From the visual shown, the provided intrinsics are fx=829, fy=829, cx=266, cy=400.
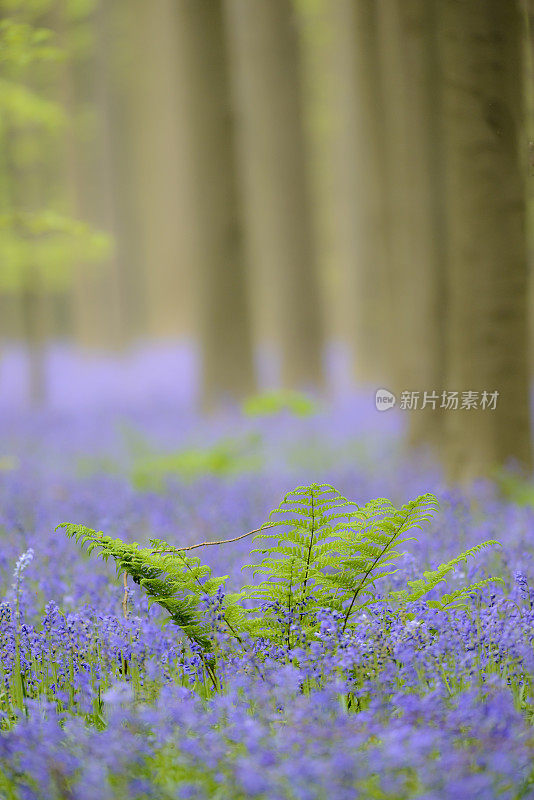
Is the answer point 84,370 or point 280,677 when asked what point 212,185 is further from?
point 84,370

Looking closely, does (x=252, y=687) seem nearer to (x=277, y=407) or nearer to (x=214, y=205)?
(x=277, y=407)

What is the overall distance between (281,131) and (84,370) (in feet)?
40.7

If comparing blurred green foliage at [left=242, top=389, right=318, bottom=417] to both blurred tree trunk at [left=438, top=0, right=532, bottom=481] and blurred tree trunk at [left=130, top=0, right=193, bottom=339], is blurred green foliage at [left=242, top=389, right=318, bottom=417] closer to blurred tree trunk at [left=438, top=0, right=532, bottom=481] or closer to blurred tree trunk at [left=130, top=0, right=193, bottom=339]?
blurred tree trunk at [left=438, top=0, right=532, bottom=481]

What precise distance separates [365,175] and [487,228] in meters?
9.09

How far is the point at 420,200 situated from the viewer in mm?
8141

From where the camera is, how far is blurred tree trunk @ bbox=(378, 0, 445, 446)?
26.2 feet

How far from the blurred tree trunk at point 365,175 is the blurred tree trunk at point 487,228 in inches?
178

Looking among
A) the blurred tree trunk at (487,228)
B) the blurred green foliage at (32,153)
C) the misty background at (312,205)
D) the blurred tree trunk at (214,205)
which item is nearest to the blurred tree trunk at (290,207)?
the misty background at (312,205)

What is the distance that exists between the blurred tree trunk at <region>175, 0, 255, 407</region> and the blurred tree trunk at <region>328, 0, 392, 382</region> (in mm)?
2021

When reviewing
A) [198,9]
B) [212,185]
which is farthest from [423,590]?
[198,9]

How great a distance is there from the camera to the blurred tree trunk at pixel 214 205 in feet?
37.9

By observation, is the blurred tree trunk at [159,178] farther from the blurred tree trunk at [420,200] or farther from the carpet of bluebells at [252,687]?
the carpet of bluebells at [252,687]

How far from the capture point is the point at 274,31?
14.8m

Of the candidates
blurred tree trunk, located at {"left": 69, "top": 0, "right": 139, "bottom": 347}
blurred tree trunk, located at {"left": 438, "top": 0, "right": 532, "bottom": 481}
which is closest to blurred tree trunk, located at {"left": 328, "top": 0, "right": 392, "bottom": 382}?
blurred tree trunk, located at {"left": 438, "top": 0, "right": 532, "bottom": 481}
